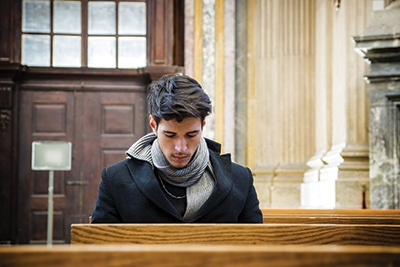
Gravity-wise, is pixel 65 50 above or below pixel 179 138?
above

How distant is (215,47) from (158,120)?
7.12m

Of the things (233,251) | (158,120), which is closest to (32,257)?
(233,251)

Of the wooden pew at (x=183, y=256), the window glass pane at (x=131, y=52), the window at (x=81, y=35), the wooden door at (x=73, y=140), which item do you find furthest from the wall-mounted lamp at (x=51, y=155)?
the wooden pew at (x=183, y=256)

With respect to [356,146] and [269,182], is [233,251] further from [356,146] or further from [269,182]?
[269,182]

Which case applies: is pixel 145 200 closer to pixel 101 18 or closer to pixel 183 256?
pixel 183 256

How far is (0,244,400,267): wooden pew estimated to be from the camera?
1.18 m

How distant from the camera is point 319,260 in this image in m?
1.21

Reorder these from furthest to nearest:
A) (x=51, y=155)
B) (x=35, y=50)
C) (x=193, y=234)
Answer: (x=35, y=50) → (x=51, y=155) → (x=193, y=234)

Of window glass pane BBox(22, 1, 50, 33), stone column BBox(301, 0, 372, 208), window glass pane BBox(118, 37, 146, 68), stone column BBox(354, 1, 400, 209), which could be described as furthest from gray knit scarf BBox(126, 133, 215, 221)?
window glass pane BBox(22, 1, 50, 33)

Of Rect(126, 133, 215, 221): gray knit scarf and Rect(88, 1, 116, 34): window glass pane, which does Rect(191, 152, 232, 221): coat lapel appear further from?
Rect(88, 1, 116, 34): window glass pane

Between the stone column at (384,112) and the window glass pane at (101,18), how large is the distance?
479 centimetres

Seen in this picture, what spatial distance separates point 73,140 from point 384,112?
203 inches

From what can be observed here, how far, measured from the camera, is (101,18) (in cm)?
1091

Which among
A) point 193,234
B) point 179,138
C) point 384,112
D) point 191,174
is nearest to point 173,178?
point 191,174
